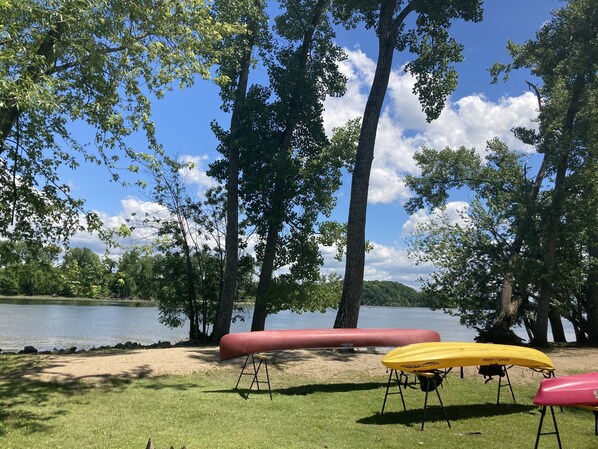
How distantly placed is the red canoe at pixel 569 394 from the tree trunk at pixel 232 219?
10.7 metres

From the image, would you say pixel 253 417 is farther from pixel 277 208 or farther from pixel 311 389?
pixel 277 208

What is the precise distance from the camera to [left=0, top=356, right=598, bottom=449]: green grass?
5387mm

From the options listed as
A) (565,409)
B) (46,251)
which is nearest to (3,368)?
(46,251)

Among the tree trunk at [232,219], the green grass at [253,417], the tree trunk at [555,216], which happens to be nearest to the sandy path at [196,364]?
the green grass at [253,417]

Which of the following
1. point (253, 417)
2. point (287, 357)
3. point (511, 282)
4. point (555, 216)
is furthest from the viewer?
point (511, 282)

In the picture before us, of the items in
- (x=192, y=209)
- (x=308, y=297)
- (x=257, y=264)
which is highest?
(x=192, y=209)

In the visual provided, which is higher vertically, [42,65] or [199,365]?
[42,65]

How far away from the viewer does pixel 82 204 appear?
8.54 metres

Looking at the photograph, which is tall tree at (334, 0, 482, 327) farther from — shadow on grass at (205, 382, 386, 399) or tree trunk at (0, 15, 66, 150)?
tree trunk at (0, 15, 66, 150)

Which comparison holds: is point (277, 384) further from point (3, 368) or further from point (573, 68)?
point (573, 68)

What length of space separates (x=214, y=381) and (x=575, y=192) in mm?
13177

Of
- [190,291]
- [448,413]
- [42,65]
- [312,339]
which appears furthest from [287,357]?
[42,65]

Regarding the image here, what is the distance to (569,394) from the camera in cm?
499

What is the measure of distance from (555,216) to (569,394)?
36.7 feet
